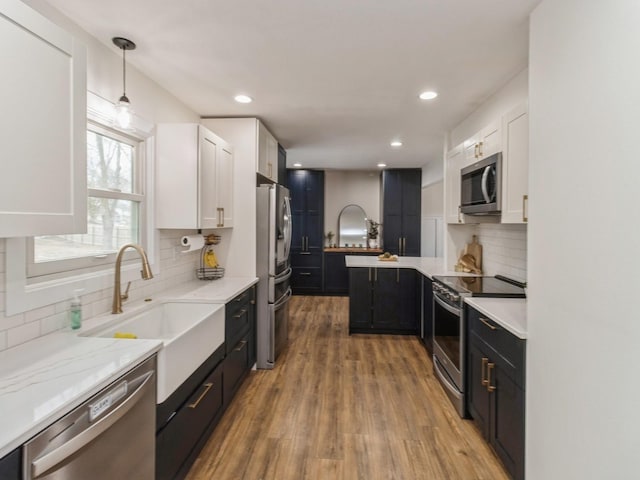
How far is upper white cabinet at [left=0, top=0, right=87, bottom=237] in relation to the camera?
3.66ft

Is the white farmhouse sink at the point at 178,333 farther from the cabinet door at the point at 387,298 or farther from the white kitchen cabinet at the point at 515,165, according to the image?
the cabinet door at the point at 387,298

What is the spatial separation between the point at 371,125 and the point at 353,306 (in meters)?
2.15

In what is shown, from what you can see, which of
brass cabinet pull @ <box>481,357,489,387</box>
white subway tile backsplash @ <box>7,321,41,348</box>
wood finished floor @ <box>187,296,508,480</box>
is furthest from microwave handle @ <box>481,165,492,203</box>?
white subway tile backsplash @ <box>7,321,41,348</box>

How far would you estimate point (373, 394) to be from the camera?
9.66 feet

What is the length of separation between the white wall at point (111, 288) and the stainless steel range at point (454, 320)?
88.6 inches

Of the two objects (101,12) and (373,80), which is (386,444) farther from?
(101,12)

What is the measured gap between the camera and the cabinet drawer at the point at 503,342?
5.82 feet

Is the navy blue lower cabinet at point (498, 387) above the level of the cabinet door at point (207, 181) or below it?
below

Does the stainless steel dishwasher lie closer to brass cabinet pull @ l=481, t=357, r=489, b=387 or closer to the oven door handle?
brass cabinet pull @ l=481, t=357, r=489, b=387

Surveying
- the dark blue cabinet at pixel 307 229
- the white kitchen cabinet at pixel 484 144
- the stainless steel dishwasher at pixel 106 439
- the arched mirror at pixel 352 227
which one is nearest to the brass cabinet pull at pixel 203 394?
the stainless steel dishwasher at pixel 106 439

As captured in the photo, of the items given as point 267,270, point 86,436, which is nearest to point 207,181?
point 267,270

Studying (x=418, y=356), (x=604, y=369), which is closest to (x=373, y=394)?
(x=418, y=356)

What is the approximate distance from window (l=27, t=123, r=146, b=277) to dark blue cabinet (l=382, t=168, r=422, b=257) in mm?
4945

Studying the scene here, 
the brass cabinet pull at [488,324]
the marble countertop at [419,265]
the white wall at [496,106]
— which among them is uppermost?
the white wall at [496,106]
